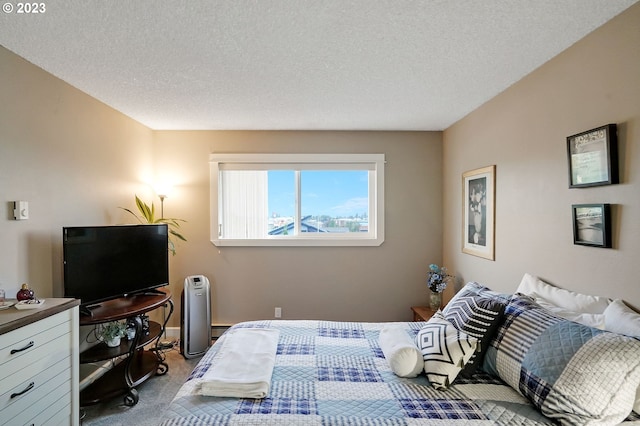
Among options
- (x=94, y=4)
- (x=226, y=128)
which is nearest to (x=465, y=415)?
(x=94, y=4)

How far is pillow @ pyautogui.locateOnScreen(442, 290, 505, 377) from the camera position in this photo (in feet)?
5.75

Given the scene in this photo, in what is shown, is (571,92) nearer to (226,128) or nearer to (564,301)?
(564,301)

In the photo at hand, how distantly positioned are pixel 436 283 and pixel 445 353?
193 cm

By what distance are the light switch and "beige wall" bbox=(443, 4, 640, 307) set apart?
3.44 metres

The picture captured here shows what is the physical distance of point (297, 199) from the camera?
3982 millimetres

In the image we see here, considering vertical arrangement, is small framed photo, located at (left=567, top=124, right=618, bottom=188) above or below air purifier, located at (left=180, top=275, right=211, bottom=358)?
above

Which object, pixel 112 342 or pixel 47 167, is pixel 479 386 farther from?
pixel 47 167

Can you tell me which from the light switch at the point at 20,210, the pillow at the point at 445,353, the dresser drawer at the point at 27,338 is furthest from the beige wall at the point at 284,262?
the pillow at the point at 445,353

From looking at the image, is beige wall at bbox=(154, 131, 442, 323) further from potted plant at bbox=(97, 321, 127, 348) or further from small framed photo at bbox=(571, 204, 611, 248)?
small framed photo at bbox=(571, 204, 611, 248)

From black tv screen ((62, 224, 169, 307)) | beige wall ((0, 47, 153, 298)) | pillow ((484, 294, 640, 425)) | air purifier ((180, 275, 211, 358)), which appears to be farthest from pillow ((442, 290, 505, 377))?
beige wall ((0, 47, 153, 298))

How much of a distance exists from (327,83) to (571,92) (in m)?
1.56

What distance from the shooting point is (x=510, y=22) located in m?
1.70

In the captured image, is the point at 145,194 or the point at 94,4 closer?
the point at 94,4

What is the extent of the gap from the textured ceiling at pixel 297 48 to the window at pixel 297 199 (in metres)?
0.93
